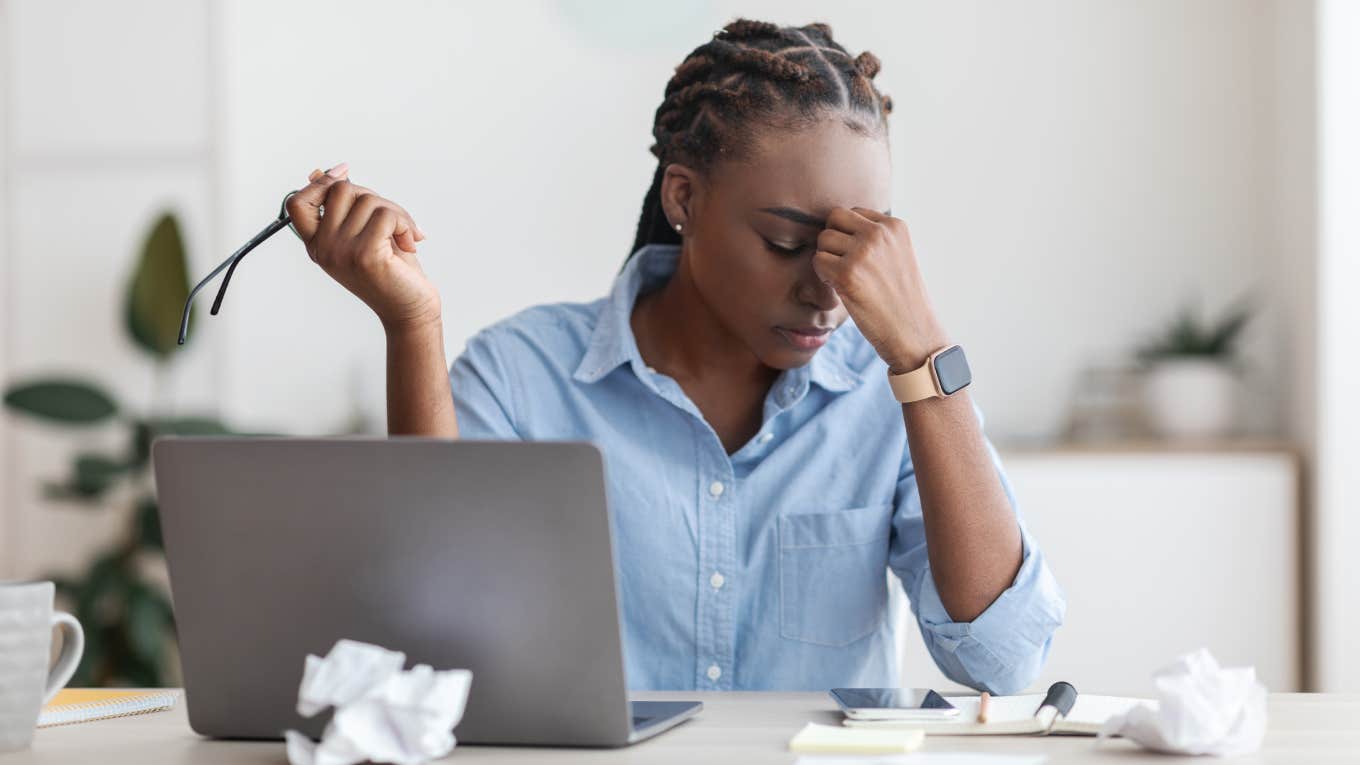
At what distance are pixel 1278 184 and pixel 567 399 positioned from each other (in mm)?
2036

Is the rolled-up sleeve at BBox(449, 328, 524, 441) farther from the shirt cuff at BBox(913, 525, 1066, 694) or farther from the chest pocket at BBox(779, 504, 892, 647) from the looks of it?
the shirt cuff at BBox(913, 525, 1066, 694)

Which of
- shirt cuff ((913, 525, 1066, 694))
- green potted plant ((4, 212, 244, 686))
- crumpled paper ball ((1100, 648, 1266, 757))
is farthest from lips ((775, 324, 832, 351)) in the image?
green potted plant ((4, 212, 244, 686))

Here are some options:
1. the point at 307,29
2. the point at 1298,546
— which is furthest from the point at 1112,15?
the point at 307,29

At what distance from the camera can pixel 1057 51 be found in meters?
3.15

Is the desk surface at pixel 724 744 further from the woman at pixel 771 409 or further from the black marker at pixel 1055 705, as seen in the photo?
the woman at pixel 771 409

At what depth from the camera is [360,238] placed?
1247mm

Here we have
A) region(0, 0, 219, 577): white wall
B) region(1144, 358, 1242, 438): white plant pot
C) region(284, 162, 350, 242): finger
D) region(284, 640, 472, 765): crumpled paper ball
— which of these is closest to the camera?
region(284, 640, 472, 765): crumpled paper ball

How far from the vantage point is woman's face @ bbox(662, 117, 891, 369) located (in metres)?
1.43

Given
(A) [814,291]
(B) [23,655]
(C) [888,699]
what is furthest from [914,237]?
(B) [23,655]

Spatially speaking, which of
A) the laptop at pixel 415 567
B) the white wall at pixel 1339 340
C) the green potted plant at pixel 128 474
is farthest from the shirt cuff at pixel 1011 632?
the green potted plant at pixel 128 474

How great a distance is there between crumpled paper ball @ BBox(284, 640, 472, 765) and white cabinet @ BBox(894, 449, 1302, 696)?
2.02 m

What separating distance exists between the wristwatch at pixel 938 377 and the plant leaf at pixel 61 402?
2504 millimetres

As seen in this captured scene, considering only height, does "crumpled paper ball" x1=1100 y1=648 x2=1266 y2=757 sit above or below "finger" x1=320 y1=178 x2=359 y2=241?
below

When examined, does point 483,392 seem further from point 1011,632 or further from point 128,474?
point 128,474
